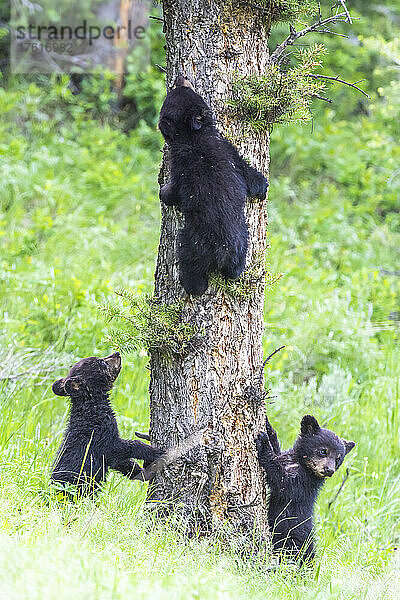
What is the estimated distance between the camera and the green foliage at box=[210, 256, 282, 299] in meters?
3.66

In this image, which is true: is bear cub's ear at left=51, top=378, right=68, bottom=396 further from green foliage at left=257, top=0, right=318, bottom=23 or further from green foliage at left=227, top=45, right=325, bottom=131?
green foliage at left=257, top=0, right=318, bottom=23

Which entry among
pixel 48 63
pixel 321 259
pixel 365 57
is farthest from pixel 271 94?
pixel 365 57

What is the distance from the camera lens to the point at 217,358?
3.68 metres

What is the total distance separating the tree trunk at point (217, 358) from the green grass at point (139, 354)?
27cm

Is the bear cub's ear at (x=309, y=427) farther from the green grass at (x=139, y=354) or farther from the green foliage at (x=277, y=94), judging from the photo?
the green foliage at (x=277, y=94)

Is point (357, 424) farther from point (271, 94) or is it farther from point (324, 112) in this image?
point (324, 112)

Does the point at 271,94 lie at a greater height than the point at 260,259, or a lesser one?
greater

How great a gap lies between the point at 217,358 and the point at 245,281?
42 centimetres

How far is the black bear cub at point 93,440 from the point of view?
12.5ft

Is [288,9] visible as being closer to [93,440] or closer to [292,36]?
[292,36]

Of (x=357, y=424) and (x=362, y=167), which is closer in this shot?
(x=357, y=424)

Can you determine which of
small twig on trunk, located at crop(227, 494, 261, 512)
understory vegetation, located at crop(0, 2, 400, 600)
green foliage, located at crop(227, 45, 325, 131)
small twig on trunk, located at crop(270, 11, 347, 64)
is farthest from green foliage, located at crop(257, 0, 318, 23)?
small twig on trunk, located at crop(227, 494, 261, 512)

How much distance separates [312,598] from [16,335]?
12.0 feet

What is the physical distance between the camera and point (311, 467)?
4004 millimetres
